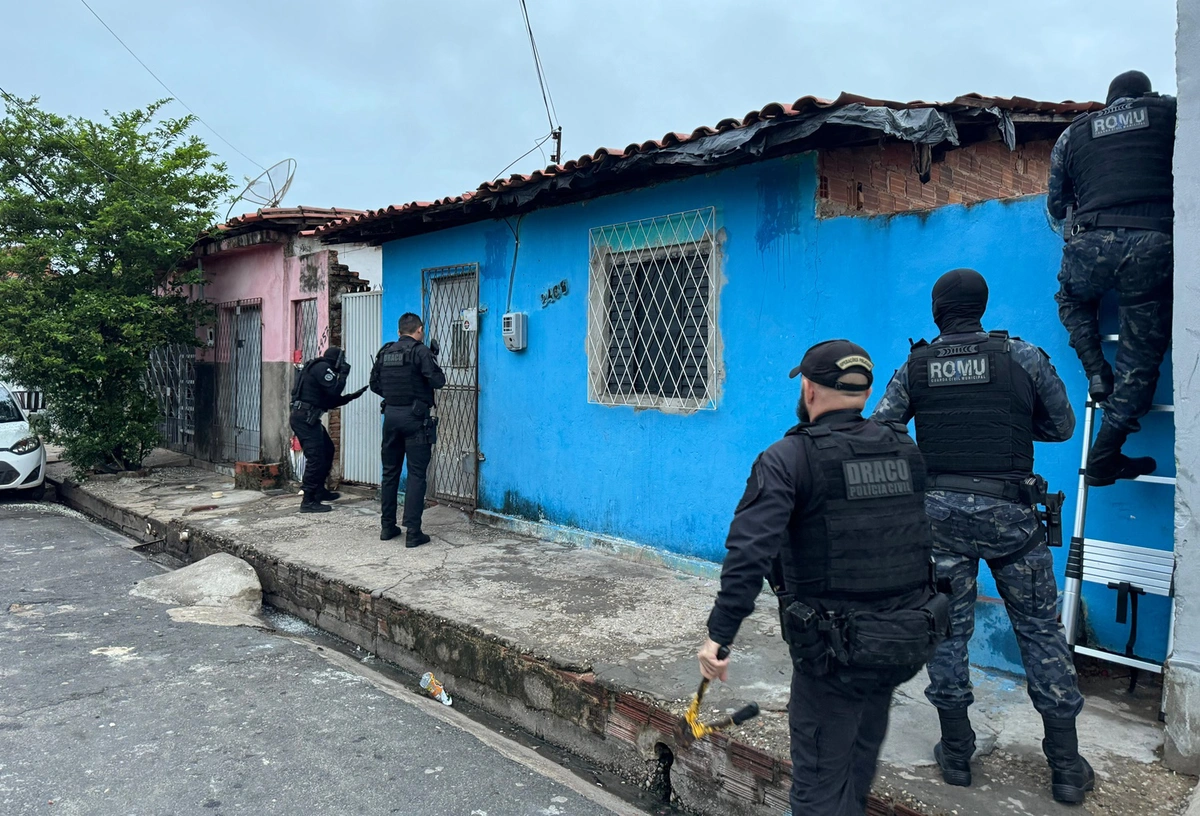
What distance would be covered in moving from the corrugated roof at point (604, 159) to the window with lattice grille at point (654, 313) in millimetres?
389

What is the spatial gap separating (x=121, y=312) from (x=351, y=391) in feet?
10.4

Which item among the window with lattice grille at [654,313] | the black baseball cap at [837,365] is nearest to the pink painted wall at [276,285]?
the window with lattice grille at [654,313]

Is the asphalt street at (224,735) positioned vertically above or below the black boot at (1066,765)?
below

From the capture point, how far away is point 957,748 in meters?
2.85

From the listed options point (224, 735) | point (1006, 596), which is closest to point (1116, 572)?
point (1006, 596)

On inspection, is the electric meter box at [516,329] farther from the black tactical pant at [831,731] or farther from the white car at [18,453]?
the white car at [18,453]

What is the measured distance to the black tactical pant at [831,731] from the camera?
2324mm

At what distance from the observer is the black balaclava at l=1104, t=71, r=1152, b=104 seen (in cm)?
334

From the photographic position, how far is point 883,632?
7.58 ft

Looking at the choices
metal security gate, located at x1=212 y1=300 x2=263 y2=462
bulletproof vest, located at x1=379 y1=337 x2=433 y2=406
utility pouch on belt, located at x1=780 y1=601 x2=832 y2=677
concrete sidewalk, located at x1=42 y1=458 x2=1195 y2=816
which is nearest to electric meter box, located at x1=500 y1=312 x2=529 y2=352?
bulletproof vest, located at x1=379 y1=337 x2=433 y2=406

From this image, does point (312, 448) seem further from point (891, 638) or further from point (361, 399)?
point (891, 638)

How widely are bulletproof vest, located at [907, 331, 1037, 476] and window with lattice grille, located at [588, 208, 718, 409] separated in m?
2.40

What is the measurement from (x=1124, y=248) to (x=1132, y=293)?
176 millimetres

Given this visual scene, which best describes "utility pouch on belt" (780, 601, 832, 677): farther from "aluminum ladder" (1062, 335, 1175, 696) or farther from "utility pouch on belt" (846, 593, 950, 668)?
"aluminum ladder" (1062, 335, 1175, 696)
